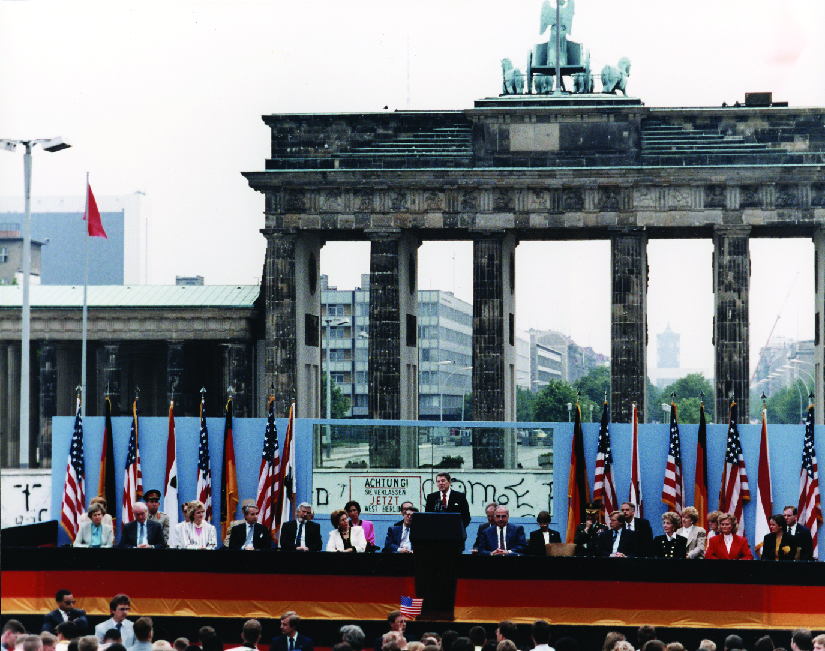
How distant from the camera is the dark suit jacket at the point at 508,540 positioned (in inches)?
805

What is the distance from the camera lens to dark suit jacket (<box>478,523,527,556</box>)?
67.1 feet

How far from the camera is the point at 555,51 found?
57969mm

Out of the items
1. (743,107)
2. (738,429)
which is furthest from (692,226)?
(738,429)

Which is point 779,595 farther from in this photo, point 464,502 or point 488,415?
point 488,415

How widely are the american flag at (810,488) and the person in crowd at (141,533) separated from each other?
1109 centimetres

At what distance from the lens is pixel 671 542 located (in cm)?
2052

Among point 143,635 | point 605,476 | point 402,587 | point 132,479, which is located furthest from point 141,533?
point 605,476

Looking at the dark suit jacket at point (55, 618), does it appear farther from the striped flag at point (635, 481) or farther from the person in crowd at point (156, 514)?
the striped flag at point (635, 481)

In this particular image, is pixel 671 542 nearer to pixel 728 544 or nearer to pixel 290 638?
pixel 728 544

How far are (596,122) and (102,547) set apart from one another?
41.7m

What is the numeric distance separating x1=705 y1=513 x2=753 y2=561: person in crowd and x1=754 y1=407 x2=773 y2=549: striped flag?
3.57m

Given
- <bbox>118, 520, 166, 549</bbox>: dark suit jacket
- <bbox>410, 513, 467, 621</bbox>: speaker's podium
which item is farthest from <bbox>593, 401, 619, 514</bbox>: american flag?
<bbox>118, 520, 166, 549</bbox>: dark suit jacket

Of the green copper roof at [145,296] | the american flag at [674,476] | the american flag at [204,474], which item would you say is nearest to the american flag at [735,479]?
the american flag at [674,476]

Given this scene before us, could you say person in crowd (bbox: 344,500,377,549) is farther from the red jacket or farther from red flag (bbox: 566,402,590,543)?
the red jacket
